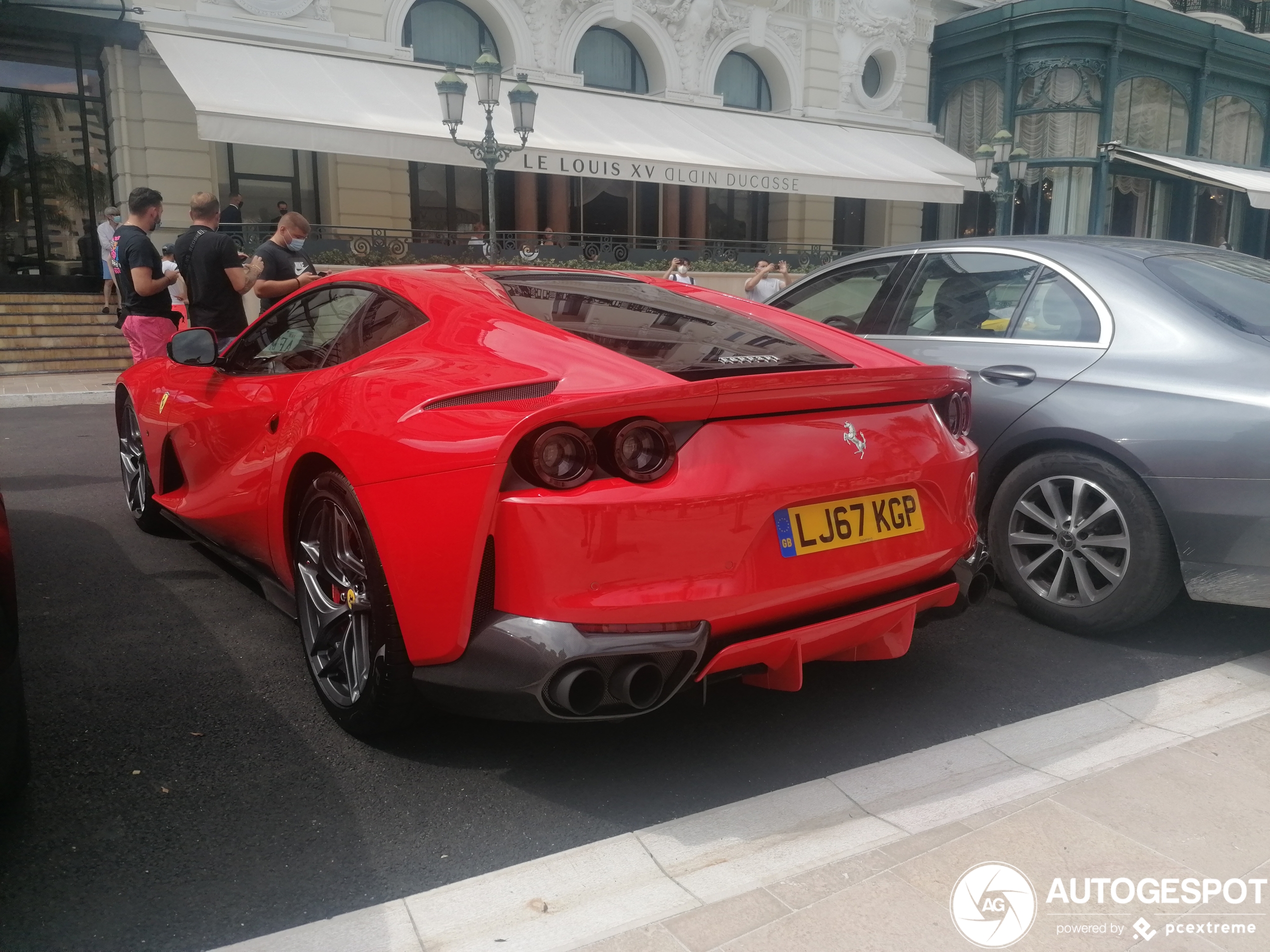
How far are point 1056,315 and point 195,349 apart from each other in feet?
A: 10.8

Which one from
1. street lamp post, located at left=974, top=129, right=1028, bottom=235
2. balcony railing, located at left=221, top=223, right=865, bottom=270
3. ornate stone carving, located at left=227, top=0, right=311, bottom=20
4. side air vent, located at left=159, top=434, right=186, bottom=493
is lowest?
side air vent, located at left=159, top=434, right=186, bottom=493

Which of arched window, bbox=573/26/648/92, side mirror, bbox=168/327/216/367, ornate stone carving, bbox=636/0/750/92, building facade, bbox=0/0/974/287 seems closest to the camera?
side mirror, bbox=168/327/216/367

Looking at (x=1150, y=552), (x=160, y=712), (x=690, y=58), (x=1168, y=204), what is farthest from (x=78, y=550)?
(x=1168, y=204)

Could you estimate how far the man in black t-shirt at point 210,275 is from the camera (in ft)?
22.7

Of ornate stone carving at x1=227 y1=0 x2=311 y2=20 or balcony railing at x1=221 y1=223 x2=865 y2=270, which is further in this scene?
ornate stone carving at x1=227 y1=0 x2=311 y2=20

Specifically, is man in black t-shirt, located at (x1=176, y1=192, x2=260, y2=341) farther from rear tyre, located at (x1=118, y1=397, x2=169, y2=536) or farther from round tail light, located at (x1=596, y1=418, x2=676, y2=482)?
round tail light, located at (x1=596, y1=418, x2=676, y2=482)

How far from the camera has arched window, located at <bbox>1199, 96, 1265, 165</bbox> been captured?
1067 inches

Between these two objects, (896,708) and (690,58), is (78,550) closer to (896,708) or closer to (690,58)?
(896,708)

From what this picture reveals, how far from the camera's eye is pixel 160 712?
3.10 m

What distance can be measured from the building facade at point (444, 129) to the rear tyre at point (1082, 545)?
12.0 m

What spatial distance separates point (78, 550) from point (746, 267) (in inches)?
660

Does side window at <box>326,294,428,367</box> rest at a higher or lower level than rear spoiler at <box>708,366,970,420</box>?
higher

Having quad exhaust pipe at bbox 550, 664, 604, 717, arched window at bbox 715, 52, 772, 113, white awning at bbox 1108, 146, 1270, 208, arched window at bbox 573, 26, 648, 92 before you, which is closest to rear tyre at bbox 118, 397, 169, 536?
quad exhaust pipe at bbox 550, 664, 604, 717

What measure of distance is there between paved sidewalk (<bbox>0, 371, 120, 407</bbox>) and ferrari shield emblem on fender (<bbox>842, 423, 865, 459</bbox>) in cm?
978
